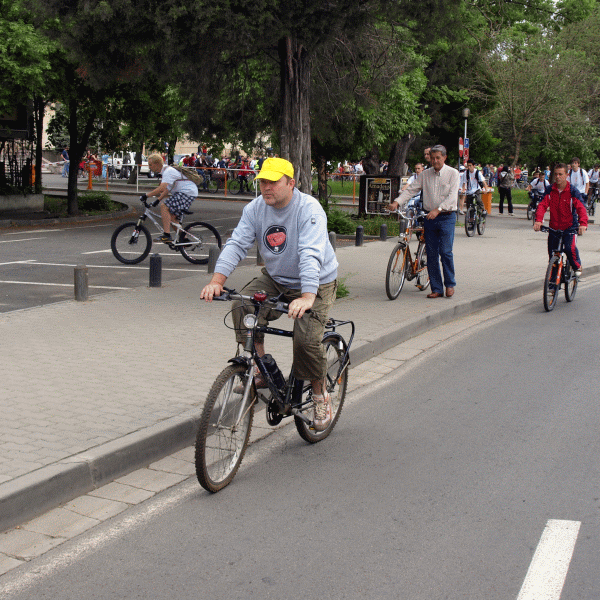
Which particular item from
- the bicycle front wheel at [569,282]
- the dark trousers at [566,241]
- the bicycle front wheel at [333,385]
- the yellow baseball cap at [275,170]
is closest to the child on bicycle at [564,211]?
the dark trousers at [566,241]

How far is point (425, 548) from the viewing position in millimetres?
4078

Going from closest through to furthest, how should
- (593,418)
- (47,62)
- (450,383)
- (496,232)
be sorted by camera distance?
(593,418)
(450,383)
(47,62)
(496,232)

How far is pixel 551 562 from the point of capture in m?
3.91

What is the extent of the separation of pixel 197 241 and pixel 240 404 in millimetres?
9817

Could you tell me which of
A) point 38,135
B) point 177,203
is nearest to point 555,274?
point 177,203

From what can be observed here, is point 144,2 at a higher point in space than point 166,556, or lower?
higher

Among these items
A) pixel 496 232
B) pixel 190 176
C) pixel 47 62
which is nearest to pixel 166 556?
pixel 190 176

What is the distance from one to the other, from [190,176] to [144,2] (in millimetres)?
4044

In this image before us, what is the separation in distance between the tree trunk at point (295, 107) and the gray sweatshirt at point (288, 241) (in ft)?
20.9

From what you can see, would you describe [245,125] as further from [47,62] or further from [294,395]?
[294,395]

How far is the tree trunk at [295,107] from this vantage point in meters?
11.6

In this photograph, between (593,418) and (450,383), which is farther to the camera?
(450,383)

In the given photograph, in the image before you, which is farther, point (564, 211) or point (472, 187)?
point (472, 187)

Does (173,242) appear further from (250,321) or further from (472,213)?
(250,321)
